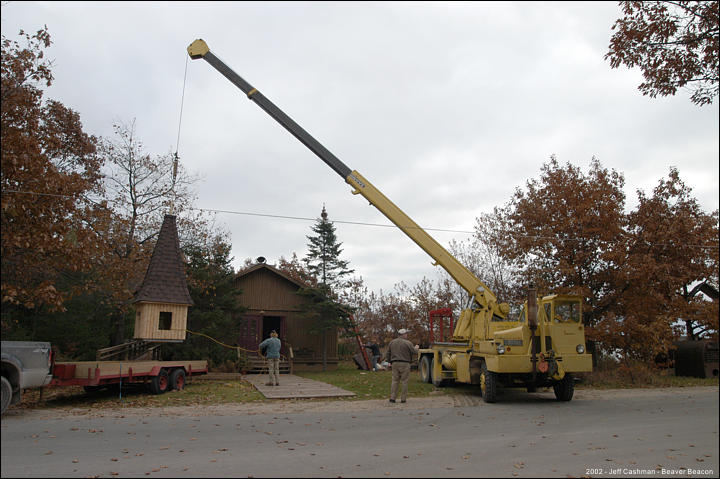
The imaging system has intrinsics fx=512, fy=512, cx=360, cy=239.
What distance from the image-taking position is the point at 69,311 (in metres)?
21.5

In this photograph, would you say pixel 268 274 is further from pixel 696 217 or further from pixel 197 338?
pixel 696 217

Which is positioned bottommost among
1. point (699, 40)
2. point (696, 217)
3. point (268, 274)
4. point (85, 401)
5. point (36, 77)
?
point (85, 401)

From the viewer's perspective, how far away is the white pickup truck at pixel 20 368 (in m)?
9.93

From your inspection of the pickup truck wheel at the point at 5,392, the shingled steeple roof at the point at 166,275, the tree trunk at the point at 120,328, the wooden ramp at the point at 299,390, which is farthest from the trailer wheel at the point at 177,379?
the tree trunk at the point at 120,328

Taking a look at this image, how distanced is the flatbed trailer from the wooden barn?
915cm

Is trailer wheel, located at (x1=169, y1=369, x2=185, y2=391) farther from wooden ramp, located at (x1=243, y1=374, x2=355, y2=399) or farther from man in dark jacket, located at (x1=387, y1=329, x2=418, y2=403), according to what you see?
man in dark jacket, located at (x1=387, y1=329, x2=418, y2=403)

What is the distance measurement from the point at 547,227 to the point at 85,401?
1661cm

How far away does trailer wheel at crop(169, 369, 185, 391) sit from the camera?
591 inches

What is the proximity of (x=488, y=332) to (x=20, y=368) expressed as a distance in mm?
11491

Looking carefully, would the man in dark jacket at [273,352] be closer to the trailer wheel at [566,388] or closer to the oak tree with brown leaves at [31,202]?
the oak tree with brown leaves at [31,202]

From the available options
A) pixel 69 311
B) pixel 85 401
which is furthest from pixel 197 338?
pixel 85 401

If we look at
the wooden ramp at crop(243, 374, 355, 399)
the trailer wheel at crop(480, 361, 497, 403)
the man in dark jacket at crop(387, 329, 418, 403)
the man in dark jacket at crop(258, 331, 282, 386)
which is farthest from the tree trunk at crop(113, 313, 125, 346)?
the trailer wheel at crop(480, 361, 497, 403)

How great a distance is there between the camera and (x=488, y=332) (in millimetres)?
14875

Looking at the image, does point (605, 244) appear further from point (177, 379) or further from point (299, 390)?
point (177, 379)
